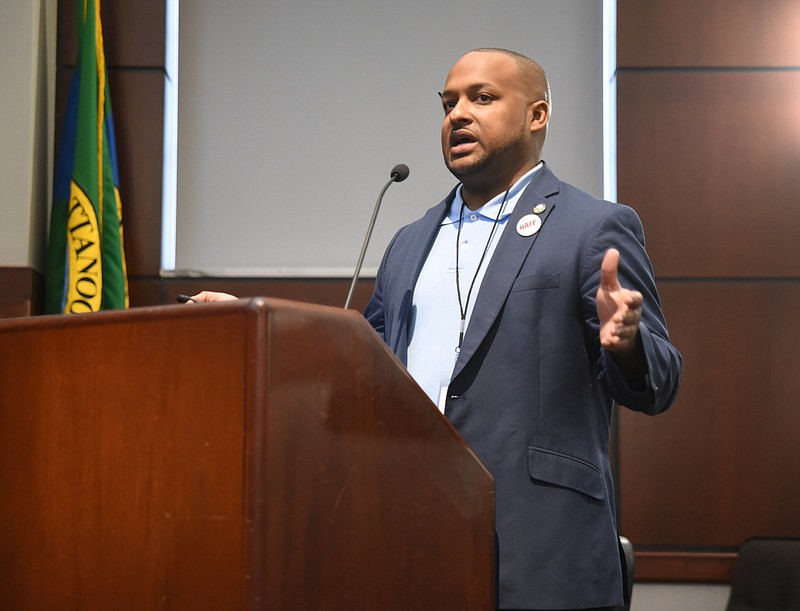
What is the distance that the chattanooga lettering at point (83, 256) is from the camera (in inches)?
150

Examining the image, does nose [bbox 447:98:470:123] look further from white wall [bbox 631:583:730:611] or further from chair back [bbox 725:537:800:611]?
white wall [bbox 631:583:730:611]

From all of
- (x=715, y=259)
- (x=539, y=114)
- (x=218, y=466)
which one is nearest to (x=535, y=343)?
(x=539, y=114)

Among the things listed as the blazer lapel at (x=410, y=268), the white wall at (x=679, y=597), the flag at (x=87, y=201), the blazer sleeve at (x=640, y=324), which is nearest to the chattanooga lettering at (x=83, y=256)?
the flag at (x=87, y=201)

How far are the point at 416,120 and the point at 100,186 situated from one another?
1.33m

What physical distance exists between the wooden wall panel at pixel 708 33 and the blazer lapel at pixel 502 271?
2457 mm

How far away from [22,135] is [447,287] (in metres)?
2.55

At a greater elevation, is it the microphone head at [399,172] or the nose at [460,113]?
the nose at [460,113]

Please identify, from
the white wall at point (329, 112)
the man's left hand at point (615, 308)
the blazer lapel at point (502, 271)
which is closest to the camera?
the man's left hand at point (615, 308)

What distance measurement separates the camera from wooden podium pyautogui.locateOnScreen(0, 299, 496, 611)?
110 cm

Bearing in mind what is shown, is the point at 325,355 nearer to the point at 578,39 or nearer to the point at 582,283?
the point at 582,283

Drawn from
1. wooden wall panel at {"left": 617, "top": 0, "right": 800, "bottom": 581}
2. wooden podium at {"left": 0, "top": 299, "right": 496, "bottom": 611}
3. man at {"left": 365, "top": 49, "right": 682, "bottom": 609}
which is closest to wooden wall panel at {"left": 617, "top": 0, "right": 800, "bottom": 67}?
wooden wall panel at {"left": 617, "top": 0, "right": 800, "bottom": 581}

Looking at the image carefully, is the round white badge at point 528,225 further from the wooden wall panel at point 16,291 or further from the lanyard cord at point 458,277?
the wooden wall panel at point 16,291

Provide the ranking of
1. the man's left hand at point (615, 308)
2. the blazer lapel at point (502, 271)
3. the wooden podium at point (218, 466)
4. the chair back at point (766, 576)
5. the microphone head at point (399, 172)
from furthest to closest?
the chair back at point (766, 576) → the microphone head at point (399, 172) → the blazer lapel at point (502, 271) → the man's left hand at point (615, 308) → the wooden podium at point (218, 466)

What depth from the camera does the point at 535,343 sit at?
1721 millimetres
